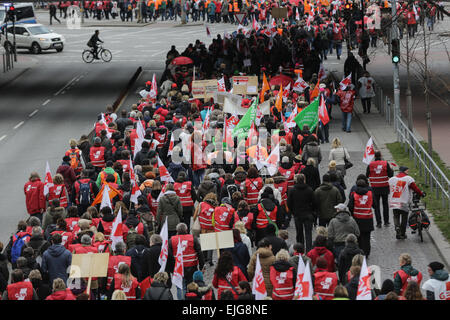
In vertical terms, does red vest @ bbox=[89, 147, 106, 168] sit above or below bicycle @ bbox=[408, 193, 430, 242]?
above

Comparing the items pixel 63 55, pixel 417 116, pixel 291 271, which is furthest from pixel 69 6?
pixel 291 271

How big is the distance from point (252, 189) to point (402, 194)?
9.85 ft

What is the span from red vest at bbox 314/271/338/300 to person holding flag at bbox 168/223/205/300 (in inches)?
99.0

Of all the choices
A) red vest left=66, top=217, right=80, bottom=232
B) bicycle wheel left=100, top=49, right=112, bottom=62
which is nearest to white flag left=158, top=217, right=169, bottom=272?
red vest left=66, top=217, right=80, bottom=232

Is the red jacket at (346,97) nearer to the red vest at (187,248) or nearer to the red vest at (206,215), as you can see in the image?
the red vest at (206,215)

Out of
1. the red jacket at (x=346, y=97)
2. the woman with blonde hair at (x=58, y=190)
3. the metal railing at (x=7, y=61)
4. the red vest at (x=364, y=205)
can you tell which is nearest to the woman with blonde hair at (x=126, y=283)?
the red vest at (x=364, y=205)

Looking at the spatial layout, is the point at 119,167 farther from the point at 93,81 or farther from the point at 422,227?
the point at 93,81

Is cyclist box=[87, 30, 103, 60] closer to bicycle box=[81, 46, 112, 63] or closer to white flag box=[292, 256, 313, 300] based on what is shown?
bicycle box=[81, 46, 112, 63]

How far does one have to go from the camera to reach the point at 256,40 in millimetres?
40688

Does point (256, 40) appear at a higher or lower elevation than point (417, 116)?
higher

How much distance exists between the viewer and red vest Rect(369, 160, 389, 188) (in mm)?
20064

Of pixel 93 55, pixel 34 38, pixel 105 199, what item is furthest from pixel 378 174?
pixel 34 38

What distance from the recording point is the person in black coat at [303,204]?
18484 millimetres
